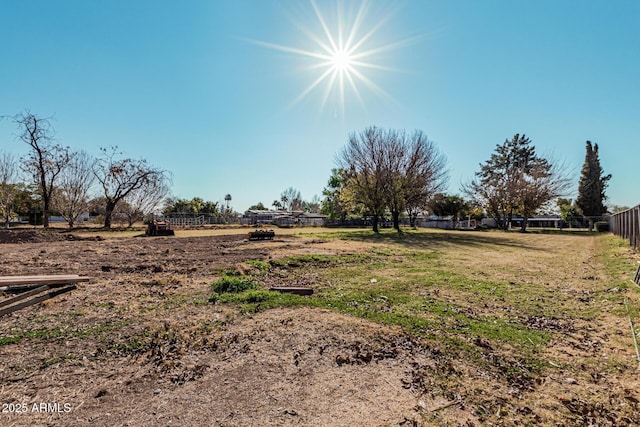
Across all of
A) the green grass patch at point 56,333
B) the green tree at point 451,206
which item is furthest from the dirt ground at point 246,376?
the green tree at point 451,206

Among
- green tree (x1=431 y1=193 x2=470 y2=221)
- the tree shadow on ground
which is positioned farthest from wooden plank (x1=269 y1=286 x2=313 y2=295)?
green tree (x1=431 y1=193 x2=470 y2=221)

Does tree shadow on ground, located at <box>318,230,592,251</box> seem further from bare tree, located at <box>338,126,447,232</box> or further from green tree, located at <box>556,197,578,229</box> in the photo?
green tree, located at <box>556,197,578,229</box>

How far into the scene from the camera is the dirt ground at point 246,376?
2750 millimetres

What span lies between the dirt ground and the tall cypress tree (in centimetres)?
5915

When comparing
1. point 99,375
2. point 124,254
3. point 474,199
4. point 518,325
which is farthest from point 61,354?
point 474,199

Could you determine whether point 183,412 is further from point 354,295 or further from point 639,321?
point 639,321

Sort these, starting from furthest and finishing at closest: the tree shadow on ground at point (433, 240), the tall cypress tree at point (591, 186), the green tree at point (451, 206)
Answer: the green tree at point (451, 206) → the tall cypress tree at point (591, 186) → the tree shadow on ground at point (433, 240)

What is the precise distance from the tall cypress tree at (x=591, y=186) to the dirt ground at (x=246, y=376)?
59146 millimetres

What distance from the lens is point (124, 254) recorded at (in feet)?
40.9

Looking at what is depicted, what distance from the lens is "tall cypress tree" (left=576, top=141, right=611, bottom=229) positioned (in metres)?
49.3

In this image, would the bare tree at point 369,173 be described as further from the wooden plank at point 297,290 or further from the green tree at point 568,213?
the green tree at point 568,213

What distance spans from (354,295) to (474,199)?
4802 cm

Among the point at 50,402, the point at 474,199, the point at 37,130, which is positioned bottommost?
the point at 50,402

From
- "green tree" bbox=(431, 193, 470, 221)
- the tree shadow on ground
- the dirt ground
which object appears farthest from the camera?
"green tree" bbox=(431, 193, 470, 221)
